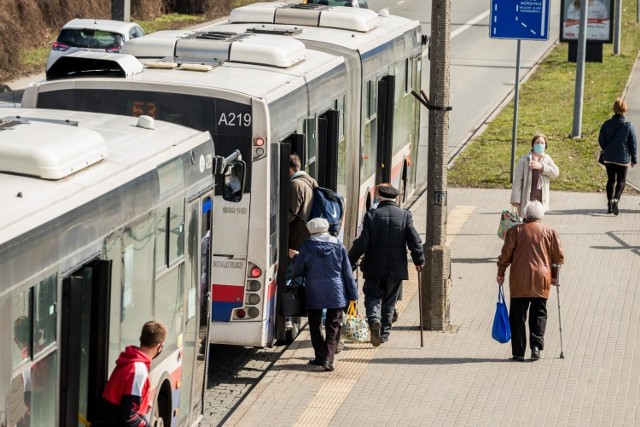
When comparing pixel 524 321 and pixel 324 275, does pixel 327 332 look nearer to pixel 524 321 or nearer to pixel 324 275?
pixel 324 275

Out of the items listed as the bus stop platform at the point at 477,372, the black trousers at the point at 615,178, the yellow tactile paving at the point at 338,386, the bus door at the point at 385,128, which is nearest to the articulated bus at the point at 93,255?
the yellow tactile paving at the point at 338,386

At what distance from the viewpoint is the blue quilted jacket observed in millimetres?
12867

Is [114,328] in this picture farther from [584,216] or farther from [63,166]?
[584,216]

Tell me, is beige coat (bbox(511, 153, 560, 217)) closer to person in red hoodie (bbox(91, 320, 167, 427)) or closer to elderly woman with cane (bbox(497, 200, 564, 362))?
elderly woman with cane (bbox(497, 200, 564, 362))

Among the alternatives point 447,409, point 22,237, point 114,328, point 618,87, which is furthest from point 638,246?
point 618,87

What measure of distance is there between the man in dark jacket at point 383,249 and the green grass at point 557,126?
9741 millimetres

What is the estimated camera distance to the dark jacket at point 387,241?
13.7m

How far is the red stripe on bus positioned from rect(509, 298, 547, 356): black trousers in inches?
110

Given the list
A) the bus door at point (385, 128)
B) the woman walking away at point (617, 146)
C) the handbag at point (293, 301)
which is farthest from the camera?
the woman walking away at point (617, 146)

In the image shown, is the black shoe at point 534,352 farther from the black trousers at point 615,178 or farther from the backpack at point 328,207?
the black trousers at point 615,178

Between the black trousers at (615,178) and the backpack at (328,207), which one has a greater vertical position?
the backpack at (328,207)

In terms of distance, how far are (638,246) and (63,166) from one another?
12.4 meters

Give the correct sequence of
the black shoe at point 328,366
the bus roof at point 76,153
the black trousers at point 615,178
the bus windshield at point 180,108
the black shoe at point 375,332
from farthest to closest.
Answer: the black trousers at point 615,178
the black shoe at point 375,332
the black shoe at point 328,366
the bus windshield at point 180,108
the bus roof at point 76,153

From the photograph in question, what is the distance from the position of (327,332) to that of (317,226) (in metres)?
1.07
